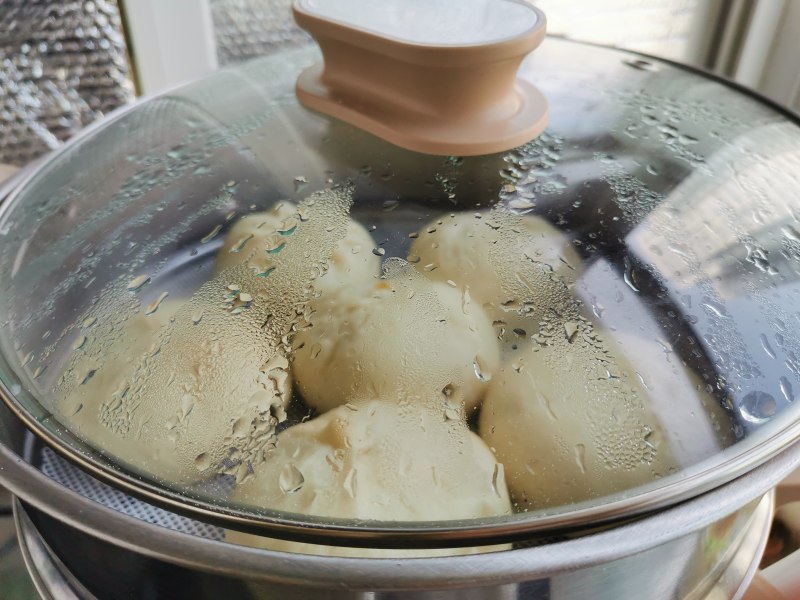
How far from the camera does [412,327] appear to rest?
54cm

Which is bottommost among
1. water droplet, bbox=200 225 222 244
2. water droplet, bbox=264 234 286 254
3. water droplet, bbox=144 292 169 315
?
water droplet, bbox=144 292 169 315

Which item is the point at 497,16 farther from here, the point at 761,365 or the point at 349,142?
the point at 761,365

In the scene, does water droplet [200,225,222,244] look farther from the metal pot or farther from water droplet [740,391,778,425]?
water droplet [740,391,778,425]

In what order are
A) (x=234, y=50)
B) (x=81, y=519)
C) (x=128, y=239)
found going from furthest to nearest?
(x=234, y=50)
(x=128, y=239)
(x=81, y=519)

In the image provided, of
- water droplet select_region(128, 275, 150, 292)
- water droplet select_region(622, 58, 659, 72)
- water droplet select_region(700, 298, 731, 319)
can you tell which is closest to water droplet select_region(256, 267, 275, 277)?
water droplet select_region(128, 275, 150, 292)

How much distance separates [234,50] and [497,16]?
0.96 meters

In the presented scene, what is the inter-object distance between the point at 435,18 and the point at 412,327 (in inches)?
14.4

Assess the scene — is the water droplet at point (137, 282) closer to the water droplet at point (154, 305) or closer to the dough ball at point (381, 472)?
the water droplet at point (154, 305)

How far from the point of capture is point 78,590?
602 mm

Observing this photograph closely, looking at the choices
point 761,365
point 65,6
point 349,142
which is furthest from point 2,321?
point 65,6

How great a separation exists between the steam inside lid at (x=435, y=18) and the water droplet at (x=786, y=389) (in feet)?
1.26

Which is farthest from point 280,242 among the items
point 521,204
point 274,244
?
point 521,204

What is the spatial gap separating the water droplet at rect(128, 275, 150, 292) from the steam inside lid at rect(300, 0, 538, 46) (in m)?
0.32

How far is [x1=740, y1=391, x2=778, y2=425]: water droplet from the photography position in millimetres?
515
